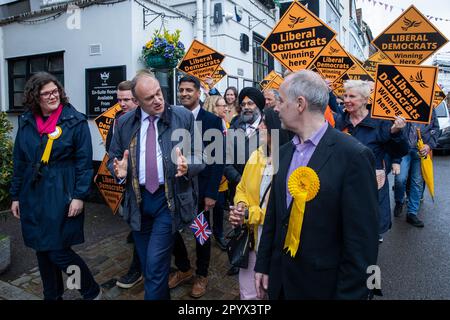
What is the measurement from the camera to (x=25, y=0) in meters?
9.46

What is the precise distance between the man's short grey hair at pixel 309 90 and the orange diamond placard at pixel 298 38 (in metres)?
2.95

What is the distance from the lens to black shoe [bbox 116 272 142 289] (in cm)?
368

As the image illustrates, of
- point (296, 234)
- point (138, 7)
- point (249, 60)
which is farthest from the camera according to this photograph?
point (249, 60)

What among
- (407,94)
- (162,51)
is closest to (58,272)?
(407,94)

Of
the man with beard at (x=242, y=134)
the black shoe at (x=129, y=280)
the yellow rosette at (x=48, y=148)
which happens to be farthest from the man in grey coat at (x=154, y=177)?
the black shoe at (x=129, y=280)

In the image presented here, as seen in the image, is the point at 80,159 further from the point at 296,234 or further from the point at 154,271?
the point at 296,234

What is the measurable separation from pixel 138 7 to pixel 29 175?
5345 millimetres

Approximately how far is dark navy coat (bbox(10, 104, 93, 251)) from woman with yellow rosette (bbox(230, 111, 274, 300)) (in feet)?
4.31

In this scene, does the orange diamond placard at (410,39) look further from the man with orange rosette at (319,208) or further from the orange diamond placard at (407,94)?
the man with orange rosette at (319,208)

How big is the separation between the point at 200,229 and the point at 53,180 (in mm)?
1297

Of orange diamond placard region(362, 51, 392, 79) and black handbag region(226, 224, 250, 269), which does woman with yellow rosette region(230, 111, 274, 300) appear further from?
orange diamond placard region(362, 51, 392, 79)

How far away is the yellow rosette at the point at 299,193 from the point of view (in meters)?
1.84

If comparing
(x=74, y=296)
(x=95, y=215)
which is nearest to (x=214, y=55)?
(x=95, y=215)

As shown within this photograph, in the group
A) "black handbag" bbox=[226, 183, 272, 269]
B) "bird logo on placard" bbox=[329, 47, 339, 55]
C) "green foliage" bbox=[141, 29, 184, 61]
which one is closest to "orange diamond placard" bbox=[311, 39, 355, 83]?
"bird logo on placard" bbox=[329, 47, 339, 55]
